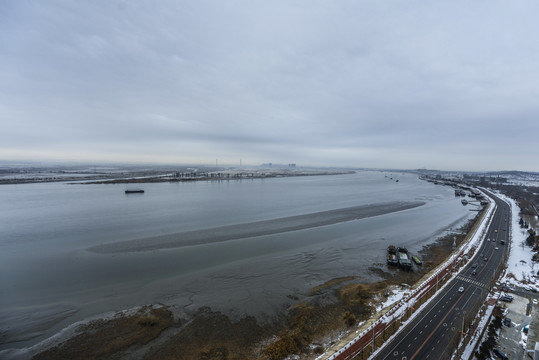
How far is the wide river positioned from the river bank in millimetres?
733

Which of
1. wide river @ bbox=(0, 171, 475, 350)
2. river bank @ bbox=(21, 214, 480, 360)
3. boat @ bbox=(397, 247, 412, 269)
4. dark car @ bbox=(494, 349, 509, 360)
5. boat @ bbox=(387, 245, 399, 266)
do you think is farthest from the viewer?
boat @ bbox=(387, 245, 399, 266)

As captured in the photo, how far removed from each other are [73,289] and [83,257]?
13.1ft

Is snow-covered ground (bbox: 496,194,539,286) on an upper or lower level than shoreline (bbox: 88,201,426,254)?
lower

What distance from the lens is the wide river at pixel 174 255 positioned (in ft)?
31.9

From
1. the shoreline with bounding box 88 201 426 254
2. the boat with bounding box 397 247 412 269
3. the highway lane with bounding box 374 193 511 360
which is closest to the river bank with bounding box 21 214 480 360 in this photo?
the highway lane with bounding box 374 193 511 360

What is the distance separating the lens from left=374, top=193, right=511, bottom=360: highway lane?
728cm

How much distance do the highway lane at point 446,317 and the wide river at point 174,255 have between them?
3577 millimetres

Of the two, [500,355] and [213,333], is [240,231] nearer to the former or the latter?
[213,333]

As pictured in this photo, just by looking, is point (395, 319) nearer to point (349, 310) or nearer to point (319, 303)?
point (349, 310)

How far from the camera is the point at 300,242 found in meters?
17.3

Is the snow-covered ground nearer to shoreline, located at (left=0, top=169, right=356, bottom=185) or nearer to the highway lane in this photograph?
the highway lane

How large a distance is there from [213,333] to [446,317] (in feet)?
31.8

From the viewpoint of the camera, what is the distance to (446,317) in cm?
896

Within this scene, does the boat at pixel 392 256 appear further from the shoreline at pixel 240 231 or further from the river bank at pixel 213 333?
the shoreline at pixel 240 231
